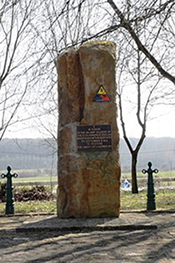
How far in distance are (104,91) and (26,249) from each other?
3.29 m

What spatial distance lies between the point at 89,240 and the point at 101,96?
2757mm

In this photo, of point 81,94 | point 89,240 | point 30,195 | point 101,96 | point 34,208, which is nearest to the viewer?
point 89,240

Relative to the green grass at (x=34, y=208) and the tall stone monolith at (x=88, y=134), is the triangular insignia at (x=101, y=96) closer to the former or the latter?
the tall stone monolith at (x=88, y=134)

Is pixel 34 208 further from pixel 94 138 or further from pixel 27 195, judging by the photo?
pixel 27 195

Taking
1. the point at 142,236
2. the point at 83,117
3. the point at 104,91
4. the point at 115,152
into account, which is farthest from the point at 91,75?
the point at 142,236

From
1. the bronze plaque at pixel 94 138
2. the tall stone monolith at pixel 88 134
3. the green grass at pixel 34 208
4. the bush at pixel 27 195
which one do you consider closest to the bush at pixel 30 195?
the bush at pixel 27 195

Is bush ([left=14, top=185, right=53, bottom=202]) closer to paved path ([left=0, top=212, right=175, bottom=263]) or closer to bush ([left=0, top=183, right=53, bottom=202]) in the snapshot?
bush ([left=0, top=183, right=53, bottom=202])

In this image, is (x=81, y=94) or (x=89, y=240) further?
(x=81, y=94)

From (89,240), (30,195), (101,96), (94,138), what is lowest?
(30,195)

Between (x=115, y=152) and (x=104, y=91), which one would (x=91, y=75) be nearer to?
(x=104, y=91)

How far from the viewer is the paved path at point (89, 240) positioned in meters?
3.99

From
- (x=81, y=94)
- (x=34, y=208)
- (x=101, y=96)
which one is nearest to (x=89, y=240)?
(x=101, y=96)

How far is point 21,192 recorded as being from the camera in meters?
13.1

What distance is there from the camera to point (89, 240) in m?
4.88
